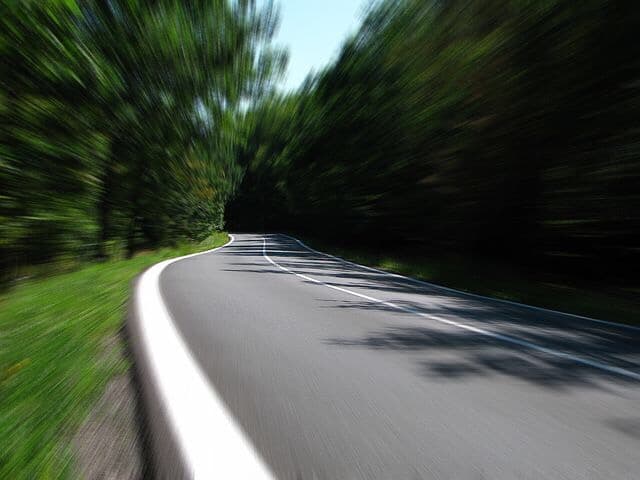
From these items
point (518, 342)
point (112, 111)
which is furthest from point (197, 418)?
point (112, 111)

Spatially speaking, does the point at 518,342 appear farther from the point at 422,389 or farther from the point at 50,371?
the point at 50,371

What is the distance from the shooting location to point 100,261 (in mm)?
14914

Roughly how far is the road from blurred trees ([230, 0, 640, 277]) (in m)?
5.95

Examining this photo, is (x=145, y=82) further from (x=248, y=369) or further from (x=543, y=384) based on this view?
(x=543, y=384)

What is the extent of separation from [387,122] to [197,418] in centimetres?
2427

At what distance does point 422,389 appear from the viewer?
10.4 feet

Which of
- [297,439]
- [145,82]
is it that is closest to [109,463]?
[297,439]

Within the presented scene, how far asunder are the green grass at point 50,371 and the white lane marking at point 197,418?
14.3 inches

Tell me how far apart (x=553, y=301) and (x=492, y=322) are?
3.28 m

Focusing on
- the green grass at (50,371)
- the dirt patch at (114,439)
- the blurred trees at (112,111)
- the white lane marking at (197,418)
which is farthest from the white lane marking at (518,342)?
the blurred trees at (112,111)

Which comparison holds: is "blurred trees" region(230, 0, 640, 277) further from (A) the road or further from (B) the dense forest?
(A) the road

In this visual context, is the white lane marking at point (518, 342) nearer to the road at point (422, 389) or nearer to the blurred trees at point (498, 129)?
the road at point (422, 389)

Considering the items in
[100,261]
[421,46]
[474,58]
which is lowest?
[100,261]

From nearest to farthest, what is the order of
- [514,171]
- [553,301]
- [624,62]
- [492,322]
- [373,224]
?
[492,322] < [553,301] < [624,62] < [514,171] < [373,224]
